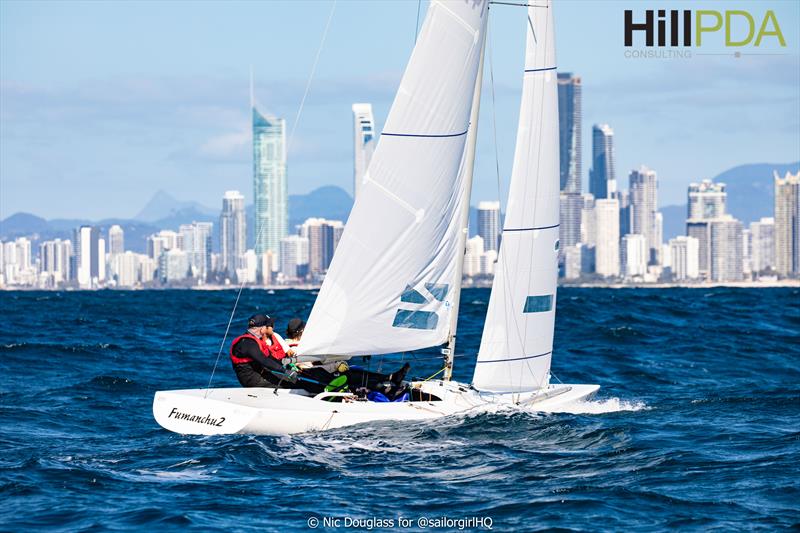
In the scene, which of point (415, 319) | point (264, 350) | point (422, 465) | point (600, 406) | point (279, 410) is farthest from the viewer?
point (600, 406)

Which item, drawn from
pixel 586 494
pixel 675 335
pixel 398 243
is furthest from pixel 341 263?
pixel 675 335

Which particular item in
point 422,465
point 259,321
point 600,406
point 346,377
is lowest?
point 422,465

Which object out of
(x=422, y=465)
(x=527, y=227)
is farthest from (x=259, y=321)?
(x=527, y=227)

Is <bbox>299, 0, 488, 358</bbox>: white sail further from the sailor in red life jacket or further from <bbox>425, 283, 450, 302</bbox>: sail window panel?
the sailor in red life jacket

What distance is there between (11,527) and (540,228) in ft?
27.9

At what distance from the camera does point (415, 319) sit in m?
16.0

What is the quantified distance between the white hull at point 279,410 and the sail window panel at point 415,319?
0.82 meters

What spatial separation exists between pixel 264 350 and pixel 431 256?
2.63 metres

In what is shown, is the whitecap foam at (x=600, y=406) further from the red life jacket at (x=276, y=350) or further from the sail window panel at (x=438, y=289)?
the red life jacket at (x=276, y=350)

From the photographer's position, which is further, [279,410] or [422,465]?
[279,410]

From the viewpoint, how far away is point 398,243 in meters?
15.7

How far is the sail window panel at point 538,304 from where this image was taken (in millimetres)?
16641

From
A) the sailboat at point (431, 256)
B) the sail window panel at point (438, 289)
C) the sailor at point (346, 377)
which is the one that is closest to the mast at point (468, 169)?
the sailboat at point (431, 256)

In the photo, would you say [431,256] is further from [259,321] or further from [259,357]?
[259,357]
